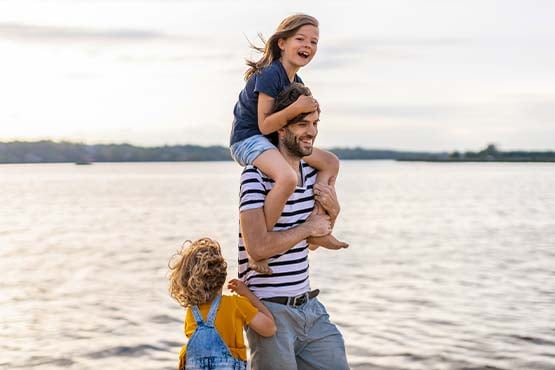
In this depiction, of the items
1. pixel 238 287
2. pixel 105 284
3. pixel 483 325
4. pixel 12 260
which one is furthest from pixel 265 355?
pixel 12 260

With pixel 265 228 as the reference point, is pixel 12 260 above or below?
below

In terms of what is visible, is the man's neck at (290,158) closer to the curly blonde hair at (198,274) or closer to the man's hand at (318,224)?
the man's hand at (318,224)

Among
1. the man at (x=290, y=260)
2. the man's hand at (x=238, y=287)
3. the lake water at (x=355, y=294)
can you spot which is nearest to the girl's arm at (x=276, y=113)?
the man at (x=290, y=260)

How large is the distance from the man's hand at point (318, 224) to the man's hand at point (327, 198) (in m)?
0.04

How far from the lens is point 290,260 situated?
3.75 m

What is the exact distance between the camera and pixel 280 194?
11.9 feet

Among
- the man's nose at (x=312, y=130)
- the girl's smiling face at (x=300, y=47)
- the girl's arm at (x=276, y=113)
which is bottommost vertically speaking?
the man's nose at (x=312, y=130)

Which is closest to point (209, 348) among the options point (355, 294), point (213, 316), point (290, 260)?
point (213, 316)

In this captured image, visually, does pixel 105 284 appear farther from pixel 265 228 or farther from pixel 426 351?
pixel 265 228

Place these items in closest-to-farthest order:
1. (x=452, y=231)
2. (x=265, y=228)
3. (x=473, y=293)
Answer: (x=265, y=228) < (x=473, y=293) < (x=452, y=231)

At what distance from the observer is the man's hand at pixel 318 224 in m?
3.71

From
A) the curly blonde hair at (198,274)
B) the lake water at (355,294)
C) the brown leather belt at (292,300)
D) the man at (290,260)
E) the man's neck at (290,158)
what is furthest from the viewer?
the lake water at (355,294)

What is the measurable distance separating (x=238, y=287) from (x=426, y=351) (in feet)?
18.1

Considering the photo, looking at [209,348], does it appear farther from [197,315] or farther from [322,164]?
[322,164]
